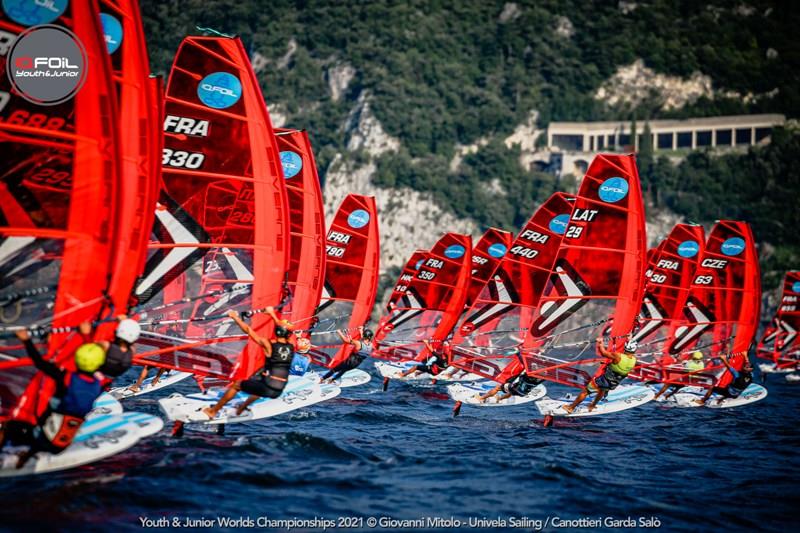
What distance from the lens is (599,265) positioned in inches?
807

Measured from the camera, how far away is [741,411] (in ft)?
77.8

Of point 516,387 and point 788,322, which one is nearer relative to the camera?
point 516,387

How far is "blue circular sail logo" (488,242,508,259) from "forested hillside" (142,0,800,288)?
8601 centimetres

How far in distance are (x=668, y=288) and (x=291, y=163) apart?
13.4m

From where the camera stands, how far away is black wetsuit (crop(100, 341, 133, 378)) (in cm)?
1020

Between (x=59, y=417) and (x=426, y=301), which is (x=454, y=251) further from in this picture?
(x=59, y=417)

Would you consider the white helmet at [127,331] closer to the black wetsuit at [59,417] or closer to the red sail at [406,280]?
the black wetsuit at [59,417]

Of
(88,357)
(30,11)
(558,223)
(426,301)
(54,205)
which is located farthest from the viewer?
(426,301)

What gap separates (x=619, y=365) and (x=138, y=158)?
414 inches

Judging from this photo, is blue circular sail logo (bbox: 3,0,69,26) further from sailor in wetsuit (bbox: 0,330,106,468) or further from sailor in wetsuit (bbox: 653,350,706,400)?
sailor in wetsuit (bbox: 653,350,706,400)

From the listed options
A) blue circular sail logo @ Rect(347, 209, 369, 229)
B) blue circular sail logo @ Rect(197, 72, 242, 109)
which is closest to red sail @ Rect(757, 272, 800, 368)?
blue circular sail logo @ Rect(347, 209, 369, 229)

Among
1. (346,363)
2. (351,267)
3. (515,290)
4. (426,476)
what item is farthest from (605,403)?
(351,267)

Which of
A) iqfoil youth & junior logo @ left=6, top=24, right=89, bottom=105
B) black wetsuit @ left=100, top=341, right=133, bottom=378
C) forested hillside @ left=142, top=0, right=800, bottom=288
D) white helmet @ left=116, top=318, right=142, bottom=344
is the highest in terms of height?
forested hillside @ left=142, top=0, right=800, bottom=288

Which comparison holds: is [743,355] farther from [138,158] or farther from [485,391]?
[138,158]
